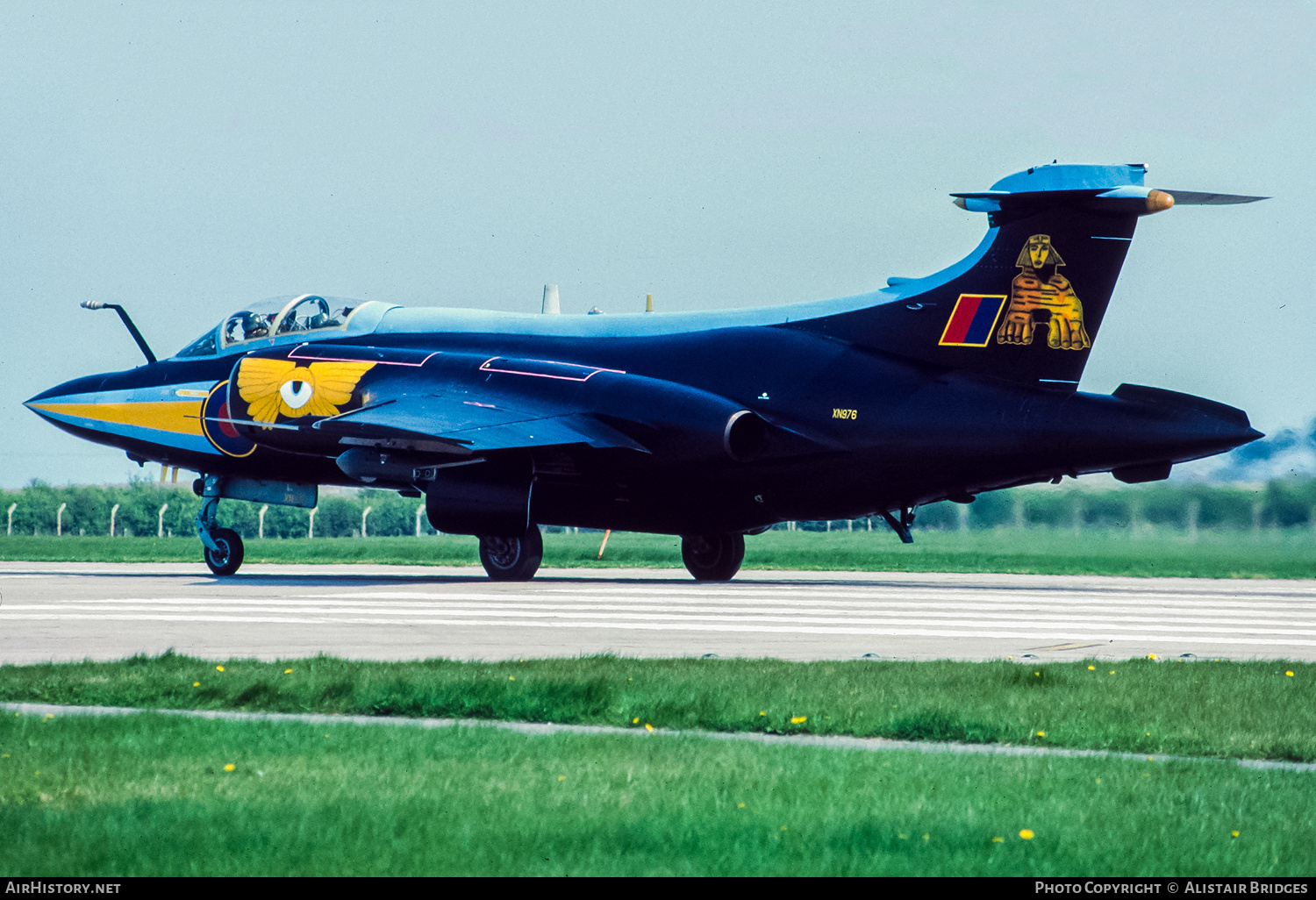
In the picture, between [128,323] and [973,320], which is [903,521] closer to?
[973,320]

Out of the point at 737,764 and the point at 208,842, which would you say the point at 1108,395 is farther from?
the point at 208,842

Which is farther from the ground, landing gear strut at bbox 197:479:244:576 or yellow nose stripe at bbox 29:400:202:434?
yellow nose stripe at bbox 29:400:202:434

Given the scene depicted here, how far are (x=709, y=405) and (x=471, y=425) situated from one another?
3.77 metres

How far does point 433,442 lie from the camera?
21906 mm

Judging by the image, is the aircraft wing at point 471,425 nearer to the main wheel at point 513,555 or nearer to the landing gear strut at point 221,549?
the main wheel at point 513,555

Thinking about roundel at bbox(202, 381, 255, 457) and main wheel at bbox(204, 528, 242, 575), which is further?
main wheel at bbox(204, 528, 242, 575)

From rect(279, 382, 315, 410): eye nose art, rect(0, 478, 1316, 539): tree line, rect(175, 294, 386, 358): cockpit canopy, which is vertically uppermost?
rect(175, 294, 386, 358): cockpit canopy

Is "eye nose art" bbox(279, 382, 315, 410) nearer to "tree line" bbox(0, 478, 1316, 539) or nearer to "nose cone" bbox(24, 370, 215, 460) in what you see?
"nose cone" bbox(24, 370, 215, 460)

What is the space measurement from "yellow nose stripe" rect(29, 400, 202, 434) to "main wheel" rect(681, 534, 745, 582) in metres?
9.26

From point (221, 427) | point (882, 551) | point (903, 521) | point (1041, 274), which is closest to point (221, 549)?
point (221, 427)

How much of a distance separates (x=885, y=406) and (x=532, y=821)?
16244 mm

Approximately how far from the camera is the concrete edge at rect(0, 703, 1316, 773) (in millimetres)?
7906

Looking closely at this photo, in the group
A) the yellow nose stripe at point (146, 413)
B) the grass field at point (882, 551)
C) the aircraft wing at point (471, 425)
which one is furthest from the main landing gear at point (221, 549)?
the grass field at point (882, 551)

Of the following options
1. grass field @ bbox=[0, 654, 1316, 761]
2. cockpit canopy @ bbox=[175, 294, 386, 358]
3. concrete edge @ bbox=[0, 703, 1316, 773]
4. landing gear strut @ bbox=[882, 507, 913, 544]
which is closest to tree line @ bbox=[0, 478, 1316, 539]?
landing gear strut @ bbox=[882, 507, 913, 544]
